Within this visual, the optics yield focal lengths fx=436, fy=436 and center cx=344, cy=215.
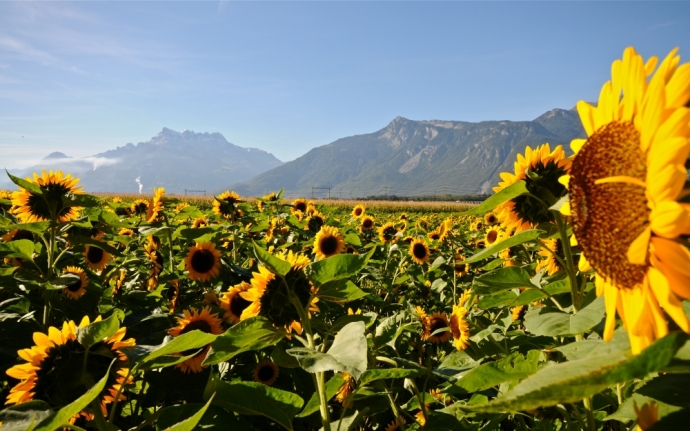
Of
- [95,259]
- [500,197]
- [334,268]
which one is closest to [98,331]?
[334,268]

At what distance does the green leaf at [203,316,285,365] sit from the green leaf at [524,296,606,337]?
776 millimetres

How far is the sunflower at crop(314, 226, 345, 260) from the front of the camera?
3801 mm

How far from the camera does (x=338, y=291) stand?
1.50 meters

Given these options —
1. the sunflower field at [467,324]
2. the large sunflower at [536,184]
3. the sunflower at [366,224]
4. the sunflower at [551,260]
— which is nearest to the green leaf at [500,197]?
the sunflower field at [467,324]

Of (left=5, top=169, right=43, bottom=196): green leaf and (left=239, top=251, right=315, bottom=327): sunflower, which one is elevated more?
(left=5, top=169, right=43, bottom=196): green leaf

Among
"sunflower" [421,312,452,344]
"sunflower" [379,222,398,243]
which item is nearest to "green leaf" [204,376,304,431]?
"sunflower" [421,312,452,344]

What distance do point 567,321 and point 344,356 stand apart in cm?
71

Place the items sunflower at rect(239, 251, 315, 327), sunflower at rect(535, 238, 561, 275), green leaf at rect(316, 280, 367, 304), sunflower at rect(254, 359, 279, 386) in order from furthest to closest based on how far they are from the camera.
A: sunflower at rect(535, 238, 561, 275)
sunflower at rect(254, 359, 279, 386)
sunflower at rect(239, 251, 315, 327)
green leaf at rect(316, 280, 367, 304)

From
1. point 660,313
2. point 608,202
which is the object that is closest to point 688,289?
point 660,313

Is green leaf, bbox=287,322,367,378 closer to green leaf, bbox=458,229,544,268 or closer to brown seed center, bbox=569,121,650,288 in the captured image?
green leaf, bbox=458,229,544,268

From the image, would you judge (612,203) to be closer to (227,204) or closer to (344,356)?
(344,356)

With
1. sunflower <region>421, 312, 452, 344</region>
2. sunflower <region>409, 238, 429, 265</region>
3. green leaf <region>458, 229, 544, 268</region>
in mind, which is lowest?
sunflower <region>421, 312, 452, 344</region>

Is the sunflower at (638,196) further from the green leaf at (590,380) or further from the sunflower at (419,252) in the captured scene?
the sunflower at (419,252)

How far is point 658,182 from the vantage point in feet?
1.84
